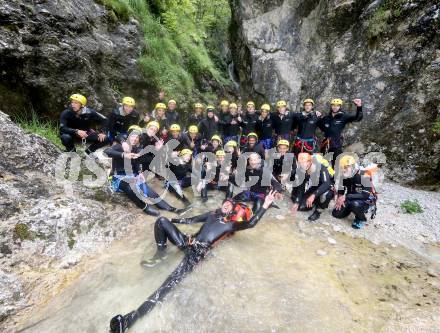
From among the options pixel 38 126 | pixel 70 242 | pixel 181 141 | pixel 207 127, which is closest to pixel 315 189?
pixel 181 141

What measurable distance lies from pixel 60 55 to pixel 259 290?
854 cm

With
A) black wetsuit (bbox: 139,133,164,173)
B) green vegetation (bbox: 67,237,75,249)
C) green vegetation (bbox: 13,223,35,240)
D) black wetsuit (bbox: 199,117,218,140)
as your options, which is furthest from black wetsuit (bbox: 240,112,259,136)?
green vegetation (bbox: 13,223,35,240)

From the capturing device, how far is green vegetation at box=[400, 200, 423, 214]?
795 cm

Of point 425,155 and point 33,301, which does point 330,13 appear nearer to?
point 425,155

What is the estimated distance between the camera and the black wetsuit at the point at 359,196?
287 inches

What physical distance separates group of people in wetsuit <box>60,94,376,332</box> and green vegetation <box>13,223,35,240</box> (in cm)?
198

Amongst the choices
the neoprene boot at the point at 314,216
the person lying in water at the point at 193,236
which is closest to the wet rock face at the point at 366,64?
the neoprene boot at the point at 314,216

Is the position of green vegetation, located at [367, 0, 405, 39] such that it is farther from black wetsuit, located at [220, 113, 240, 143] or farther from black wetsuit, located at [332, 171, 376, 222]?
black wetsuit, located at [332, 171, 376, 222]

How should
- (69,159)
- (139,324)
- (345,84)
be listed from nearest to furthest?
(139,324) → (69,159) → (345,84)

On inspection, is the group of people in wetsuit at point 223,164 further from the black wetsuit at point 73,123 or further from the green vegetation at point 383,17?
the green vegetation at point 383,17

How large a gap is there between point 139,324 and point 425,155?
9395mm

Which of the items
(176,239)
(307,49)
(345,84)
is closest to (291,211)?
(176,239)

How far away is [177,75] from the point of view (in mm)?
12961

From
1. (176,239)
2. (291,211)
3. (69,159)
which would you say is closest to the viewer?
(176,239)
